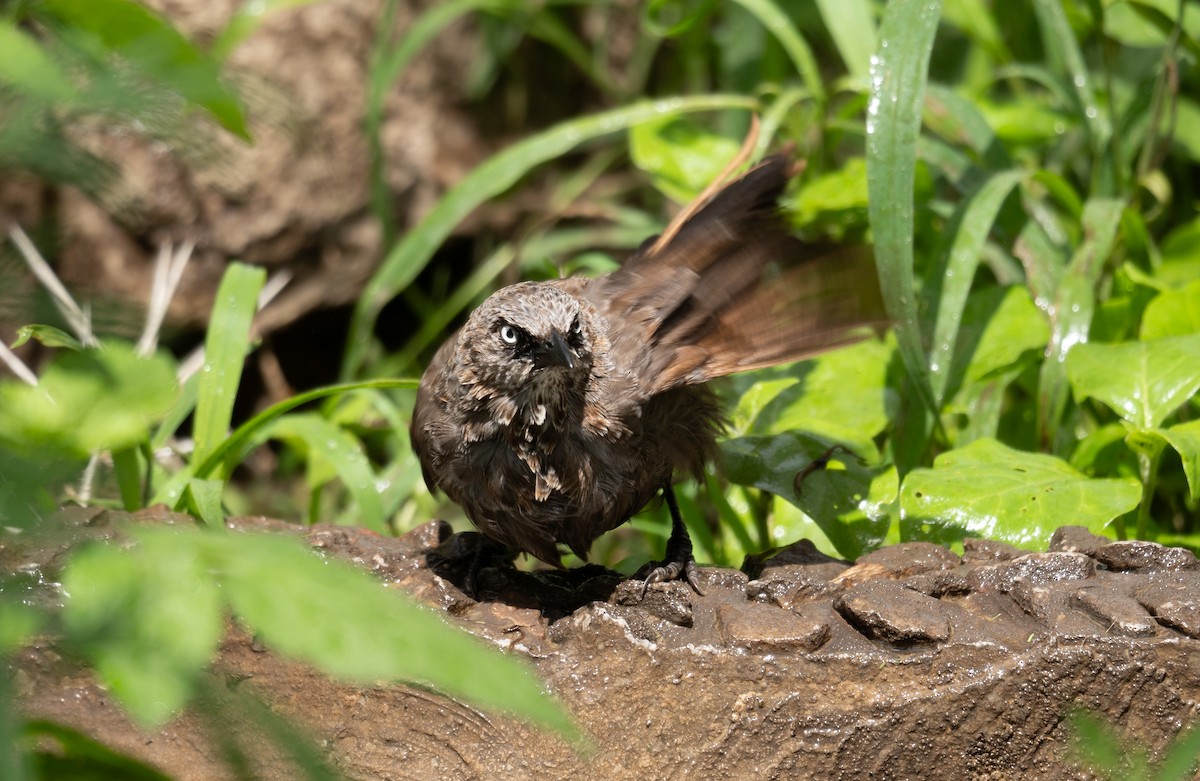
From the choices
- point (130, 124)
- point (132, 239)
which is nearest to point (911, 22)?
point (130, 124)

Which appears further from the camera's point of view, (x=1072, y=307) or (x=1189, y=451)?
(x=1072, y=307)

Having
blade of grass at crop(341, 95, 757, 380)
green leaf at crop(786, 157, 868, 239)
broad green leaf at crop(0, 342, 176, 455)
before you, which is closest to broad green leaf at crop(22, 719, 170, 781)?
broad green leaf at crop(0, 342, 176, 455)

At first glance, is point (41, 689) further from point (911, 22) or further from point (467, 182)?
point (911, 22)

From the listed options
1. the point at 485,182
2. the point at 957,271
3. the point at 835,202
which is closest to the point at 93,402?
the point at 957,271

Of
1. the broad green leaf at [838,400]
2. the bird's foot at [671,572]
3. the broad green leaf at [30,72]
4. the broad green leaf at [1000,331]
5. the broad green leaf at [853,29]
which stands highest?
the broad green leaf at [853,29]

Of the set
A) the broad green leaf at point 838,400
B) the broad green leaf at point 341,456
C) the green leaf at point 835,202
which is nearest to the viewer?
the broad green leaf at point 838,400

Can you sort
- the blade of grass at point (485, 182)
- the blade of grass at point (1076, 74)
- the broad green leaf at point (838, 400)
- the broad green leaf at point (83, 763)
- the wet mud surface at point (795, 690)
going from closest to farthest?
1. the broad green leaf at point (83, 763)
2. the wet mud surface at point (795, 690)
3. the broad green leaf at point (838, 400)
4. the blade of grass at point (1076, 74)
5. the blade of grass at point (485, 182)

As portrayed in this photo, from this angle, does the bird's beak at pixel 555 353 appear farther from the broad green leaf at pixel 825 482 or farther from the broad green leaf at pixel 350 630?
the broad green leaf at pixel 350 630

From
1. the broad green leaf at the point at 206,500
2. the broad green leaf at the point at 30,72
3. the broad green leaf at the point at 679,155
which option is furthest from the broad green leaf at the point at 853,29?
the broad green leaf at the point at 30,72

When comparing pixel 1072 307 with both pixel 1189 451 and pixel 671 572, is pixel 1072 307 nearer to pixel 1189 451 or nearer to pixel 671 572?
pixel 1189 451
